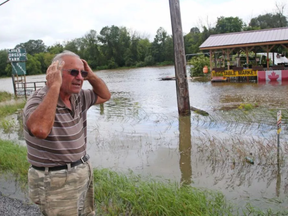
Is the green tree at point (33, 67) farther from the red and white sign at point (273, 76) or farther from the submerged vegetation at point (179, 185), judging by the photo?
the submerged vegetation at point (179, 185)

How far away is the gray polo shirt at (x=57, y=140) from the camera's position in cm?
224

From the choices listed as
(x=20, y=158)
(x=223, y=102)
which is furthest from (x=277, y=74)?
(x=20, y=158)

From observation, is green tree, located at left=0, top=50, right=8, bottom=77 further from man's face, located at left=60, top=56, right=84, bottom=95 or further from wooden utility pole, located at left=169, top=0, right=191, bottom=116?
man's face, located at left=60, top=56, right=84, bottom=95

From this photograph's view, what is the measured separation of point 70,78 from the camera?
2.38m

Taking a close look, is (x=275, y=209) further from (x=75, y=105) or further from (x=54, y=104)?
(x=54, y=104)

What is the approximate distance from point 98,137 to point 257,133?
4184 millimetres

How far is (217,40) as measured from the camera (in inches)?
997

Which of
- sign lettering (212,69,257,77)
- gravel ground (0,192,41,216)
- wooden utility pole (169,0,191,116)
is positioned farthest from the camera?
sign lettering (212,69,257,77)

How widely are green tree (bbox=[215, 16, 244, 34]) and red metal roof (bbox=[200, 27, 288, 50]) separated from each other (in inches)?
1423

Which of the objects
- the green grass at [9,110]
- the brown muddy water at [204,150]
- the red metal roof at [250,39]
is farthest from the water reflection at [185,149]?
the red metal roof at [250,39]

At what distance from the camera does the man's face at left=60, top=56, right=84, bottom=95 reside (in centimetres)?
237

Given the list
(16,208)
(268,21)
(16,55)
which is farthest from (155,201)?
(268,21)

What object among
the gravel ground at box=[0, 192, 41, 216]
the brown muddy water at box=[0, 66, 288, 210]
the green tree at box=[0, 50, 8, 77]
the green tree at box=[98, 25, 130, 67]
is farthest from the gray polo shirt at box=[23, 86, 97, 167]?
the green tree at box=[98, 25, 130, 67]

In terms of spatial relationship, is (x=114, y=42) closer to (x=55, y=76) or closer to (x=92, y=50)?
(x=92, y=50)
